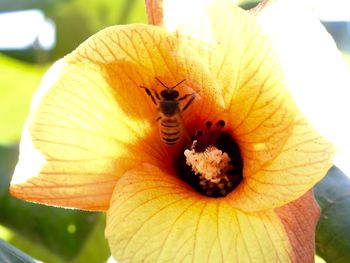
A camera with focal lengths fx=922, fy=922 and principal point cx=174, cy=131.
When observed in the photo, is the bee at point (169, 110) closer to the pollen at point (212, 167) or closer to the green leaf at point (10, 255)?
the pollen at point (212, 167)

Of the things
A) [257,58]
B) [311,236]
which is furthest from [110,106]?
[311,236]

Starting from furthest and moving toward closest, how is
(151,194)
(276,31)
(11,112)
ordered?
(11,112)
(151,194)
(276,31)

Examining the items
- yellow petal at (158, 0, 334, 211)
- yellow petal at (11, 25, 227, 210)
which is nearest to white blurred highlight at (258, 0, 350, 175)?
yellow petal at (158, 0, 334, 211)

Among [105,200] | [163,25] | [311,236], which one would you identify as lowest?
[105,200]

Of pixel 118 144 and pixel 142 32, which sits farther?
pixel 118 144

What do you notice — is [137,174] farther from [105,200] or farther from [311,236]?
[311,236]

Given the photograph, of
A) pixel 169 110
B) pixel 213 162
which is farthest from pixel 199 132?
pixel 169 110
